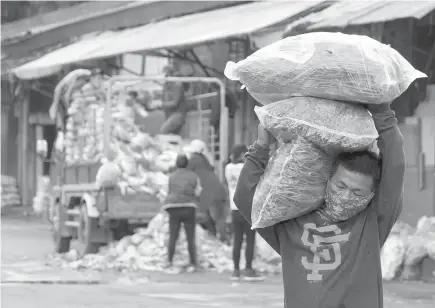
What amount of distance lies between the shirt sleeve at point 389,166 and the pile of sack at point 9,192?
27561 millimetres

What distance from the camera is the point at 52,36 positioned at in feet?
82.8

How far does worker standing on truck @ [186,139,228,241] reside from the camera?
1577 cm

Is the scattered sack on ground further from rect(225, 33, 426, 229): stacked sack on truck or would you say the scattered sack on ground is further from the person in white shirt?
rect(225, 33, 426, 229): stacked sack on truck

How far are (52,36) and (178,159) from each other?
38.2 feet

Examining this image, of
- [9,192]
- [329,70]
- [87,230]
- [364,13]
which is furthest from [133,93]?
[9,192]

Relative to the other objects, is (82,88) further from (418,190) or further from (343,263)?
(343,263)

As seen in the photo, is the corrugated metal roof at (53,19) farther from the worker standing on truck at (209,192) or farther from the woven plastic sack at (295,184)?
the woven plastic sack at (295,184)

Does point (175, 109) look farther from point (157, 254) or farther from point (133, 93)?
point (157, 254)

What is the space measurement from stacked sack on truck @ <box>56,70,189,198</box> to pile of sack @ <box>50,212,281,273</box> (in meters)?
0.67

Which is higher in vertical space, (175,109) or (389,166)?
(175,109)

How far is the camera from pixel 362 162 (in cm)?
419

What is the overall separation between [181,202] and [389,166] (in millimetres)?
10129

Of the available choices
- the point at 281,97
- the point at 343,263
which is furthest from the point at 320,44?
the point at 343,263

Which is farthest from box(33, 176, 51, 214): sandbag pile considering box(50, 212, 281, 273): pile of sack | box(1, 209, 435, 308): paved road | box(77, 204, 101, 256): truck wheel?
box(1, 209, 435, 308): paved road
